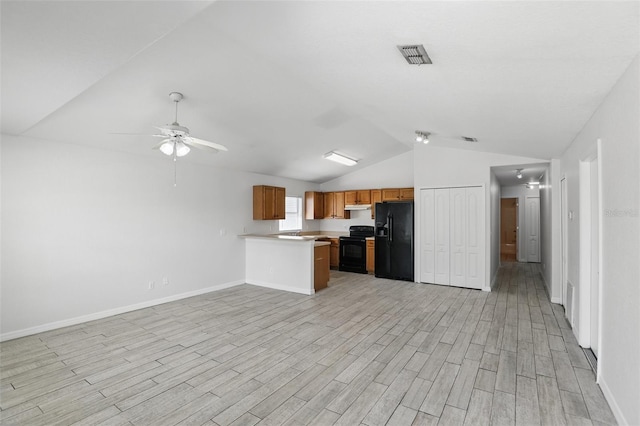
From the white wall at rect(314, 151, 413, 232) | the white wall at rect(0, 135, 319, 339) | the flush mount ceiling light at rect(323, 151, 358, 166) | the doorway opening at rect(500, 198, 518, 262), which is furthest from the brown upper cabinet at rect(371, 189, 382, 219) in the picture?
the doorway opening at rect(500, 198, 518, 262)

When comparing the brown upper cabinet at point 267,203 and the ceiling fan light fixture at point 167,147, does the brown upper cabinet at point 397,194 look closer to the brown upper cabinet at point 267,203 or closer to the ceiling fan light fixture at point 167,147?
the brown upper cabinet at point 267,203

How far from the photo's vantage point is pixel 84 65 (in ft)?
7.04

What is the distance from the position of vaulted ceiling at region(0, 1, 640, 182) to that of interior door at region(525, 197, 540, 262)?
5.37m

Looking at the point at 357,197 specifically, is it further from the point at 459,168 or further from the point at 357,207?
the point at 459,168

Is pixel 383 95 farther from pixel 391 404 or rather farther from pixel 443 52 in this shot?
pixel 391 404

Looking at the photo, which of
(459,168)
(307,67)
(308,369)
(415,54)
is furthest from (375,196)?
(415,54)

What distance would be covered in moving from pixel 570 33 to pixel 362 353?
313 cm

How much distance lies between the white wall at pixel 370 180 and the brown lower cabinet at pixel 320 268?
250cm

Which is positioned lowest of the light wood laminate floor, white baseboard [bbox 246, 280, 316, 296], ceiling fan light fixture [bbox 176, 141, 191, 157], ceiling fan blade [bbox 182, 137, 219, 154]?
the light wood laminate floor

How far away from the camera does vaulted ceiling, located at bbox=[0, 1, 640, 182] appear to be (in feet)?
Result: 5.64

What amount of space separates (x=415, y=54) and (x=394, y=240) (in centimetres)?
501

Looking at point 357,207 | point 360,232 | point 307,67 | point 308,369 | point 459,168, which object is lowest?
point 308,369

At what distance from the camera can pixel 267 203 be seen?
22.6 feet

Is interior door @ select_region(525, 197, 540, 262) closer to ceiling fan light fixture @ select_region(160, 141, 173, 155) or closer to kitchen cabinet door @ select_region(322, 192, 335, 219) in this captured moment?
kitchen cabinet door @ select_region(322, 192, 335, 219)
